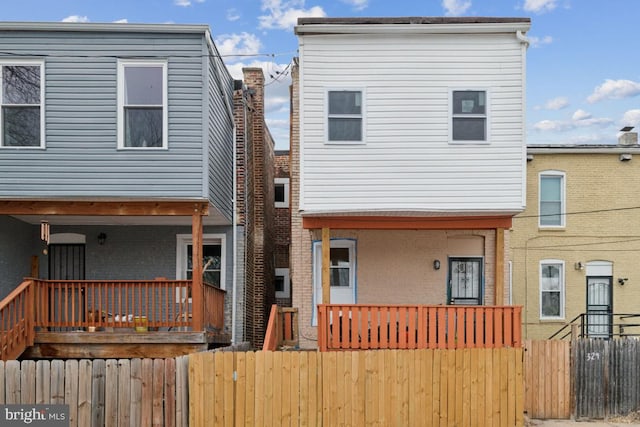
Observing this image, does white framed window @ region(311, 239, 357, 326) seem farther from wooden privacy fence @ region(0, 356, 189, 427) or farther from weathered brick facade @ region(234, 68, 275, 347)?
wooden privacy fence @ region(0, 356, 189, 427)

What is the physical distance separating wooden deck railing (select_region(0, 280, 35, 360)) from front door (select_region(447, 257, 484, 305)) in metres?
9.23

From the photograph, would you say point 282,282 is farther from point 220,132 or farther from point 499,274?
point 499,274

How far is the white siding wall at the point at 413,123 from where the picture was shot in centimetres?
1295

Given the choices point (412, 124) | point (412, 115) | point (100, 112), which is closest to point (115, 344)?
point (100, 112)

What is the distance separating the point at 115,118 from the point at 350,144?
4670 mm

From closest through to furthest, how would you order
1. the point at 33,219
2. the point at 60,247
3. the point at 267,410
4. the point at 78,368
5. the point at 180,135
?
the point at 78,368, the point at 267,410, the point at 180,135, the point at 33,219, the point at 60,247

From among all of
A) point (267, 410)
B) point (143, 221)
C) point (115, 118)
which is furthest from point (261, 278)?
point (267, 410)

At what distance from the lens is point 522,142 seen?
13031 millimetres

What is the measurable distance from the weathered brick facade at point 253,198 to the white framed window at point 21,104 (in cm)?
494

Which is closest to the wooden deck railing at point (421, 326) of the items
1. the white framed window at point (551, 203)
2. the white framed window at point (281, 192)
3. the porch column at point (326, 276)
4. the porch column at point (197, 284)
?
the porch column at point (326, 276)

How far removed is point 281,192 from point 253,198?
4.27 m

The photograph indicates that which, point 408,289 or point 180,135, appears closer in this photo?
point 180,135

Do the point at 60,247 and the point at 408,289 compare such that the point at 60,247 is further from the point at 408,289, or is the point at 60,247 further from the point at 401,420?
the point at 401,420

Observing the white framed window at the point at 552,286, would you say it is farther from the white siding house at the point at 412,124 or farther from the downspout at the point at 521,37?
the downspout at the point at 521,37
